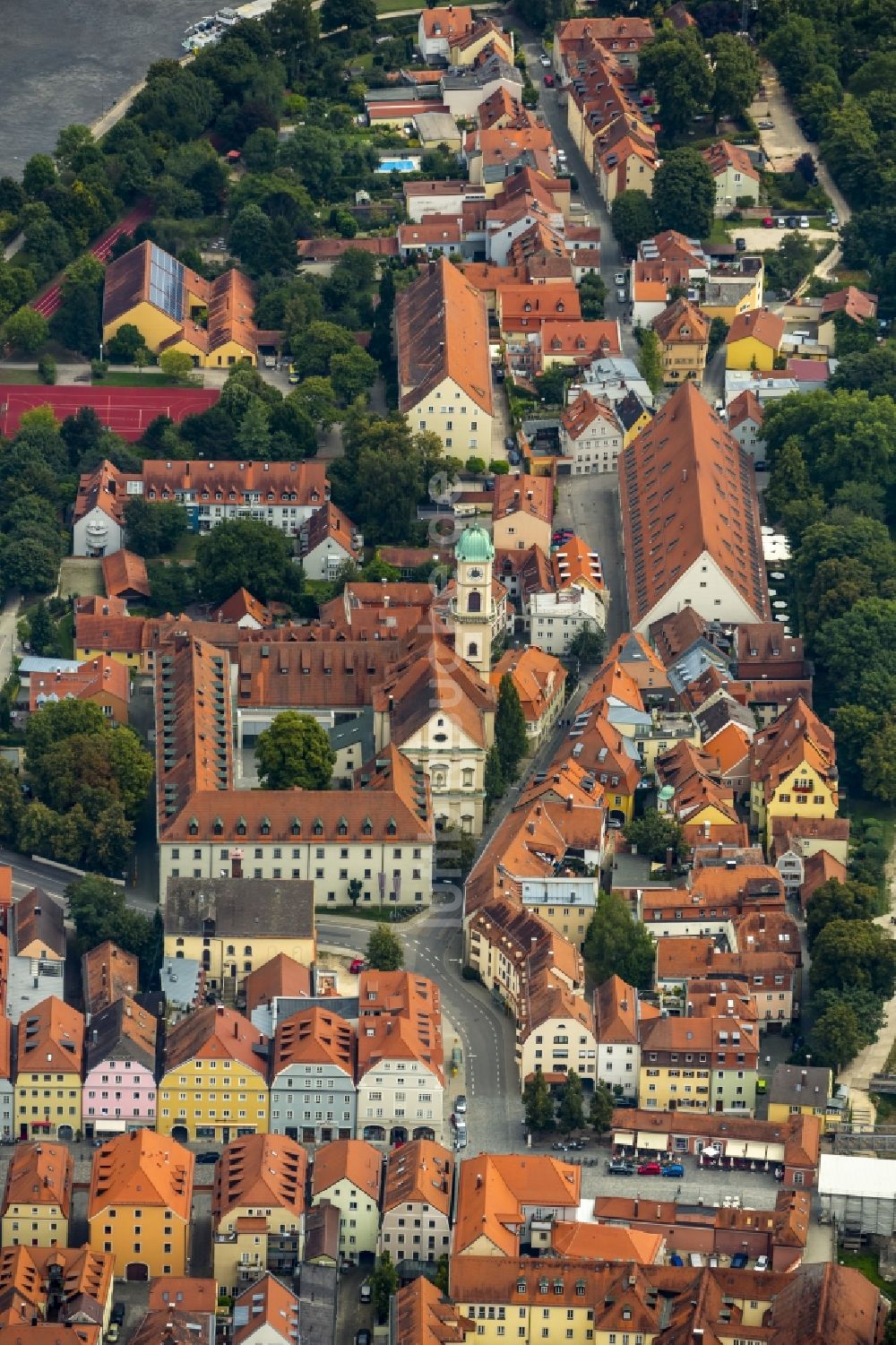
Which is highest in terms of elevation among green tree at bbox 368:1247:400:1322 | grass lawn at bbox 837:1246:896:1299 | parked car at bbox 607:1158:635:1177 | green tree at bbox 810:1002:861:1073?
green tree at bbox 810:1002:861:1073

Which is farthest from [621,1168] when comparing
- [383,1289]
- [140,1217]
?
[140,1217]

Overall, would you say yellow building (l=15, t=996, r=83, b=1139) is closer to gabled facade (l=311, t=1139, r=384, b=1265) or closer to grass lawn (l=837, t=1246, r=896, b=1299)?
gabled facade (l=311, t=1139, r=384, b=1265)

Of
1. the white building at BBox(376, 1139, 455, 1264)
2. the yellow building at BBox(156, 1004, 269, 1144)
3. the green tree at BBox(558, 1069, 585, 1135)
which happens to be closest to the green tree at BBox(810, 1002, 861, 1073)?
the green tree at BBox(558, 1069, 585, 1135)

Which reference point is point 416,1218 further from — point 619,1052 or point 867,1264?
point 867,1264

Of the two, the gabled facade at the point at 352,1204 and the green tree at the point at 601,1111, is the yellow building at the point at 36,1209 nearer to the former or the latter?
the gabled facade at the point at 352,1204

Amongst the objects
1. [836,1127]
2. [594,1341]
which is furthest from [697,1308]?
[836,1127]

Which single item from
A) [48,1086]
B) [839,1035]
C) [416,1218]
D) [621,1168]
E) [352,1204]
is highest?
[839,1035]
